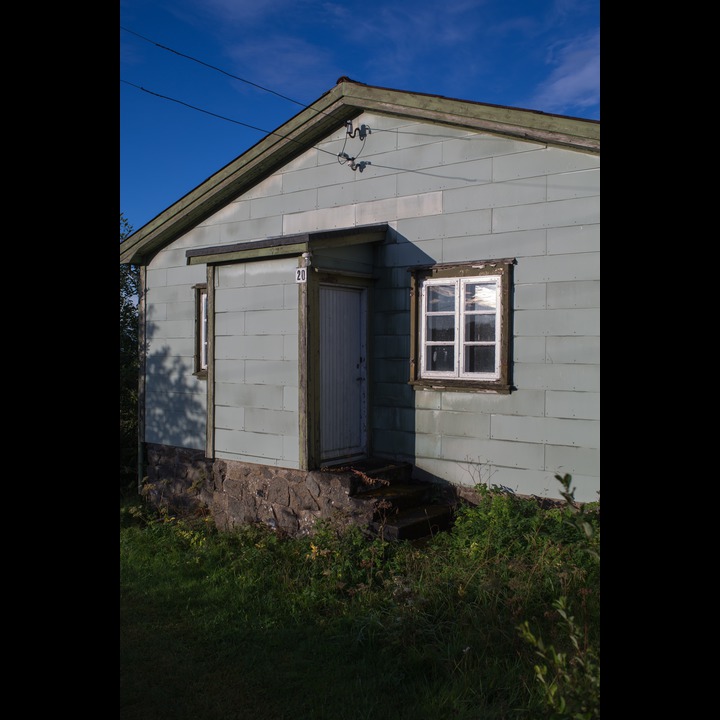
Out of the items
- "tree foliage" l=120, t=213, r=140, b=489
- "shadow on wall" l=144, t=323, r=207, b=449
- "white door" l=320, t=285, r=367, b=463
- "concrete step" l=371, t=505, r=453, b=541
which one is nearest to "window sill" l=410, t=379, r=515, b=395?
"white door" l=320, t=285, r=367, b=463

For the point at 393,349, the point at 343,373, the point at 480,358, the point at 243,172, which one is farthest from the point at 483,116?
the point at 243,172

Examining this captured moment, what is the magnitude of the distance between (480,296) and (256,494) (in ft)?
12.2

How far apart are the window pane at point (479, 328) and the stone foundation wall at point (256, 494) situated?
6.99 feet

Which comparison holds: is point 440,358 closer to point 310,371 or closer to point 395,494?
point 310,371

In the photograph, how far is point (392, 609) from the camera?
224 inches

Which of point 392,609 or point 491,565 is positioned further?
point 491,565

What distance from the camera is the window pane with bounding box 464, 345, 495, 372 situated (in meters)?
7.91

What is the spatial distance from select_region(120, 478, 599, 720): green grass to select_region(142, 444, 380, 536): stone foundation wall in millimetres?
313

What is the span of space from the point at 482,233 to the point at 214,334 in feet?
12.6

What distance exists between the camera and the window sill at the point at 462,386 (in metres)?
7.73

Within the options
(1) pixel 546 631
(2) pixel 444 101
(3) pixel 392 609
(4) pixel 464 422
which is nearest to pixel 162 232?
(2) pixel 444 101

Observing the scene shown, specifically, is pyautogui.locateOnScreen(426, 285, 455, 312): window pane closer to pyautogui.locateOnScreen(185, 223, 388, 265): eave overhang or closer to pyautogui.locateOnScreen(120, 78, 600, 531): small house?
pyautogui.locateOnScreen(120, 78, 600, 531): small house
